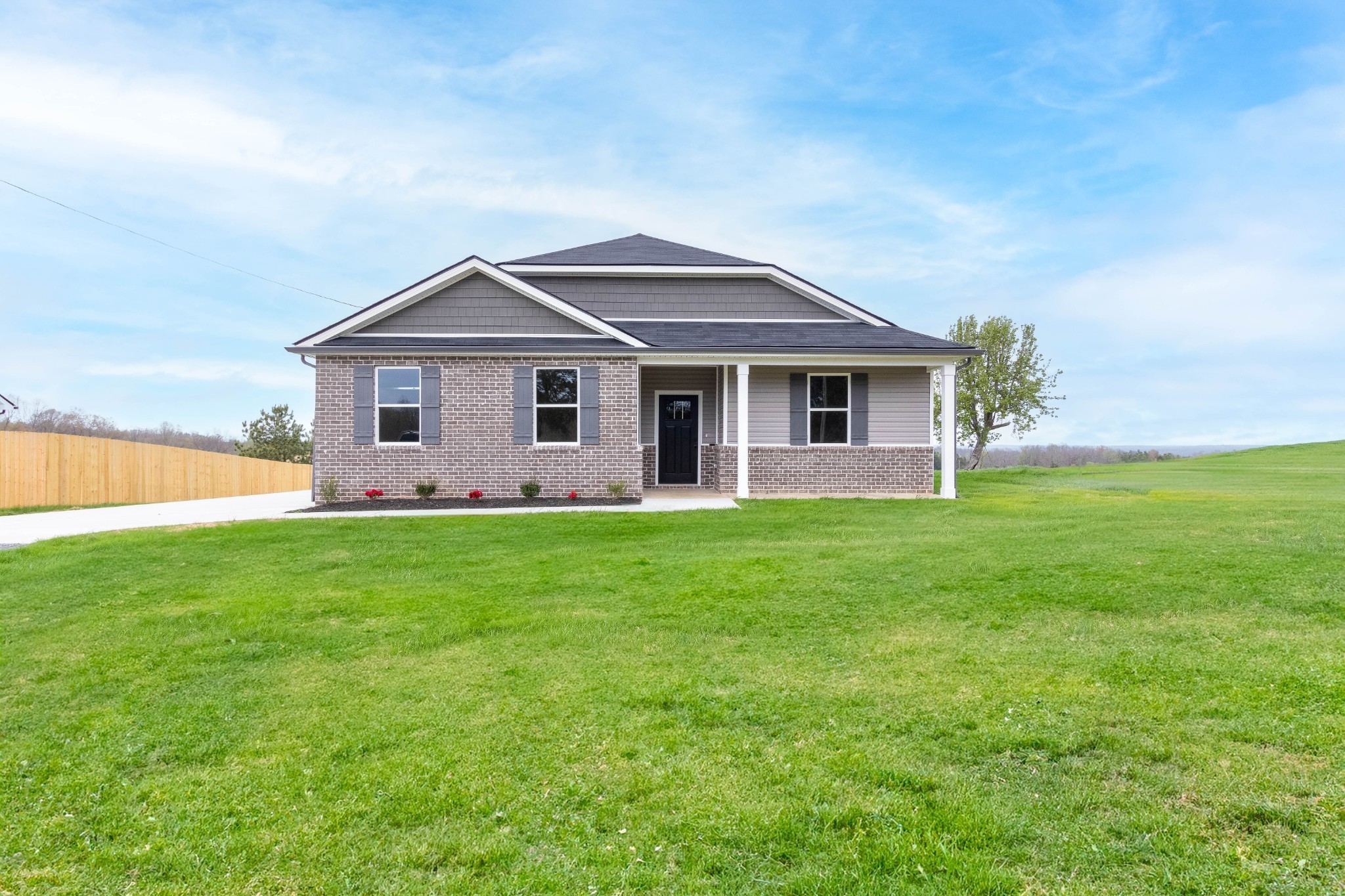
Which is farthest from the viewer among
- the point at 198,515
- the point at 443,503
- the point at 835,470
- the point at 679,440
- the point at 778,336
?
the point at 679,440

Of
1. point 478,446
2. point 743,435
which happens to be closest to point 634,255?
point 743,435

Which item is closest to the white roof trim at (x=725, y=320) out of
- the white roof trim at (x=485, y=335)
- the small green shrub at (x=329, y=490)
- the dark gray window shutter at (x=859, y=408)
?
the dark gray window shutter at (x=859, y=408)

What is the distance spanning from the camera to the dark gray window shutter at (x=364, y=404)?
15.2m

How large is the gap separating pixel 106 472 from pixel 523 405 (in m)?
12.8

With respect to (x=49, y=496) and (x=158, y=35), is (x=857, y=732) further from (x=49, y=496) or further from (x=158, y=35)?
(x=49, y=496)

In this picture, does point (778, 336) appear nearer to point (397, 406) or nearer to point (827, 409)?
point (827, 409)

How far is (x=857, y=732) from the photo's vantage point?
386 cm

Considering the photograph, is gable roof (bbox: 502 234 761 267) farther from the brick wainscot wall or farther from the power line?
the power line

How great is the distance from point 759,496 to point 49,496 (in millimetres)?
17235

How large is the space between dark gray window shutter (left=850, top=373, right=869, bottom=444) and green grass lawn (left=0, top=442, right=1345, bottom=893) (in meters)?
7.83

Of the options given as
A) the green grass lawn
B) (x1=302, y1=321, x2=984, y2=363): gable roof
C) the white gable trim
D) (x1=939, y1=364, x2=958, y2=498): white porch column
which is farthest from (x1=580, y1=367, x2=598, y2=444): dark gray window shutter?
(x1=939, y1=364, x2=958, y2=498): white porch column

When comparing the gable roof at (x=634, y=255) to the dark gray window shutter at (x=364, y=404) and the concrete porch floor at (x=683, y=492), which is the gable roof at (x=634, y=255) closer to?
the dark gray window shutter at (x=364, y=404)

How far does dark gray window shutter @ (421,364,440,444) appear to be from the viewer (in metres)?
15.3

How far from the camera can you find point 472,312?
15594 mm
